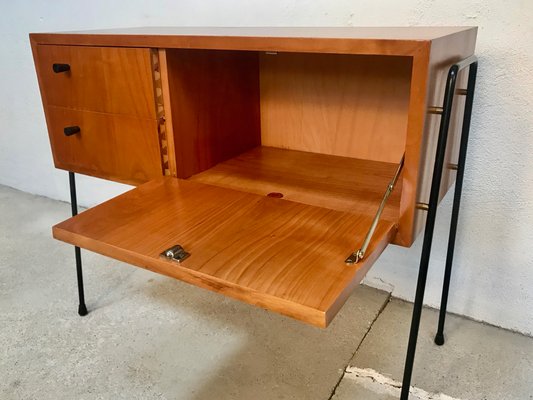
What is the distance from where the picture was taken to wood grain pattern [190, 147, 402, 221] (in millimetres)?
917

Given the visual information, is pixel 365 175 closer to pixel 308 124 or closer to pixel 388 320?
pixel 308 124

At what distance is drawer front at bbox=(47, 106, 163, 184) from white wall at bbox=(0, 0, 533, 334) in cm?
60

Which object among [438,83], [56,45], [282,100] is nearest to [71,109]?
[56,45]

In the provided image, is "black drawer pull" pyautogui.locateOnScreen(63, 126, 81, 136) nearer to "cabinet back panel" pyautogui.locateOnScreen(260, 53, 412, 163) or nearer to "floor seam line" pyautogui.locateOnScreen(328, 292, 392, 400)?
"cabinet back panel" pyautogui.locateOnScreen(260, 53, 412, 163)

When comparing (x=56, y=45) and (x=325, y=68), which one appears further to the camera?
(x=325, y=68)

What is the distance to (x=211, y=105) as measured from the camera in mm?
1052

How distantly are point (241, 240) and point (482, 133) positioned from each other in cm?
75

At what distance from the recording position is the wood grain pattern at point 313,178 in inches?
36.1

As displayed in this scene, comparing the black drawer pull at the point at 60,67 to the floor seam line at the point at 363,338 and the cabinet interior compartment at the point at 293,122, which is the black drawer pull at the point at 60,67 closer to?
the cabinet interior compartment at the point at 293,122

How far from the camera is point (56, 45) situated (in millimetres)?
1033

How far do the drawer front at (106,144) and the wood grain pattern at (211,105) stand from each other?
0.07 meters

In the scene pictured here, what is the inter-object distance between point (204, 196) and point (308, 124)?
1.37 ft

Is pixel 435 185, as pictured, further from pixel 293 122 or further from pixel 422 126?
pixel 293 122

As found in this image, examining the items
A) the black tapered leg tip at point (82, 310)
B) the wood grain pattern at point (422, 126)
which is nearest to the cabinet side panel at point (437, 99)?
the wood grain pattern at point (422, 126)
